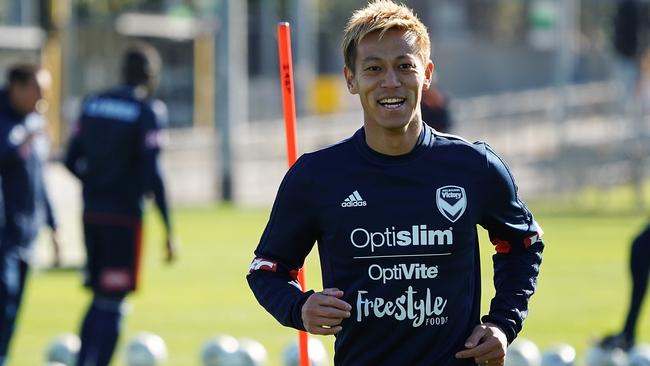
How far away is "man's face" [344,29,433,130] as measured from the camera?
16.3ft

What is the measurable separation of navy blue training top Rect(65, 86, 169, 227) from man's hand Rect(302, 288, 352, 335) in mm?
5337

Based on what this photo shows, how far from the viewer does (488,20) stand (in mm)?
75688

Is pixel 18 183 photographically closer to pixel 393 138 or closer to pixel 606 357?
pixel 606 357

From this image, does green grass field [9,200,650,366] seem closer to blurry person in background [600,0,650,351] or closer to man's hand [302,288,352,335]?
man's hand [302,288,352,335]

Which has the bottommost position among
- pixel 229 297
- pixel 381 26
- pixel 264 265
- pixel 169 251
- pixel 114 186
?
pixel 229 297

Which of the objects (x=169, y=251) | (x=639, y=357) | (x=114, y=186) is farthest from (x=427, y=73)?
(x=169, y=251)

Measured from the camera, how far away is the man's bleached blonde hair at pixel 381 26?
4996 millimetres

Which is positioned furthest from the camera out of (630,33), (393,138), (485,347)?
(630,33)

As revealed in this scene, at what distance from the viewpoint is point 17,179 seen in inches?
405

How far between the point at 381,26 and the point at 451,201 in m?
0.64

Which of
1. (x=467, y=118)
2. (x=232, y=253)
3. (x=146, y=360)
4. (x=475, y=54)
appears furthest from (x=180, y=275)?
(x=475, y=54)

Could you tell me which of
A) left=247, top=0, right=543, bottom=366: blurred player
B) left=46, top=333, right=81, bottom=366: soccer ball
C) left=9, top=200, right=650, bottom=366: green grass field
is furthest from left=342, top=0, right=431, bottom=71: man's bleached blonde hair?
left=9, top=200, right=650, bottom=366: green grass field

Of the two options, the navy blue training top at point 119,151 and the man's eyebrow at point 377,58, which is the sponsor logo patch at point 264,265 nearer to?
the man's eyebrow at point 377,58

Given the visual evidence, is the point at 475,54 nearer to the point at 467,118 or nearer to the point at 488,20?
the point at 488,20
